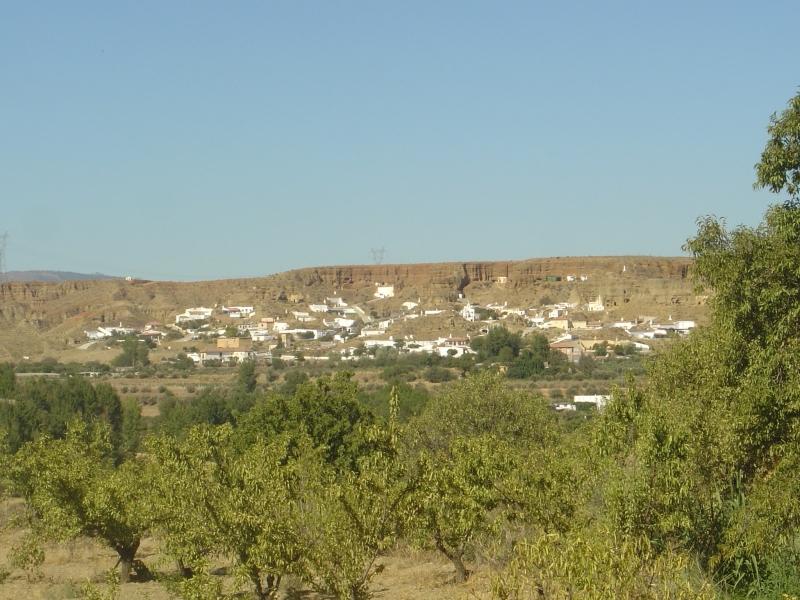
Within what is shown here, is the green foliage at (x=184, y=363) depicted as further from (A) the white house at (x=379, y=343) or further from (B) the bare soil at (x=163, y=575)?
(B) the bare soil at (x=163, y=575)

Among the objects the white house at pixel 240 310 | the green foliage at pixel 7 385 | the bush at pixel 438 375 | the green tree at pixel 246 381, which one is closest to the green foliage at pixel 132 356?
the green tree at pixel 246 381

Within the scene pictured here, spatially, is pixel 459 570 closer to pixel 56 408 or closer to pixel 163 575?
pixel 163 575

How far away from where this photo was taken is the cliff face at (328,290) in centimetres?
10512

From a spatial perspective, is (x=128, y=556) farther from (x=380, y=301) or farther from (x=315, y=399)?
(x=380, y=301)

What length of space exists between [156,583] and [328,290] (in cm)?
10982

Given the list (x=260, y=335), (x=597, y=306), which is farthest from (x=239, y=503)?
(x=597, y=306)

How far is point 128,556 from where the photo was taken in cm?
1603

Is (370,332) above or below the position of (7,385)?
below

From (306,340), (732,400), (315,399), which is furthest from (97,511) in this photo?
(306,340)

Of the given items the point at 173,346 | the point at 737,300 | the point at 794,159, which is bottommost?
the point at 173,346

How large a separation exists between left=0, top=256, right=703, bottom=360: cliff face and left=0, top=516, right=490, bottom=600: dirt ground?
82711 mm

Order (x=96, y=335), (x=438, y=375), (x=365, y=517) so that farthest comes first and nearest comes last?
1. (x=96, y=335)
2. (x=438, y=375)
3. (x=365, y=517)

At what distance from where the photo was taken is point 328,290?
126 metres

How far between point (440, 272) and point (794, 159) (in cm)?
11307
